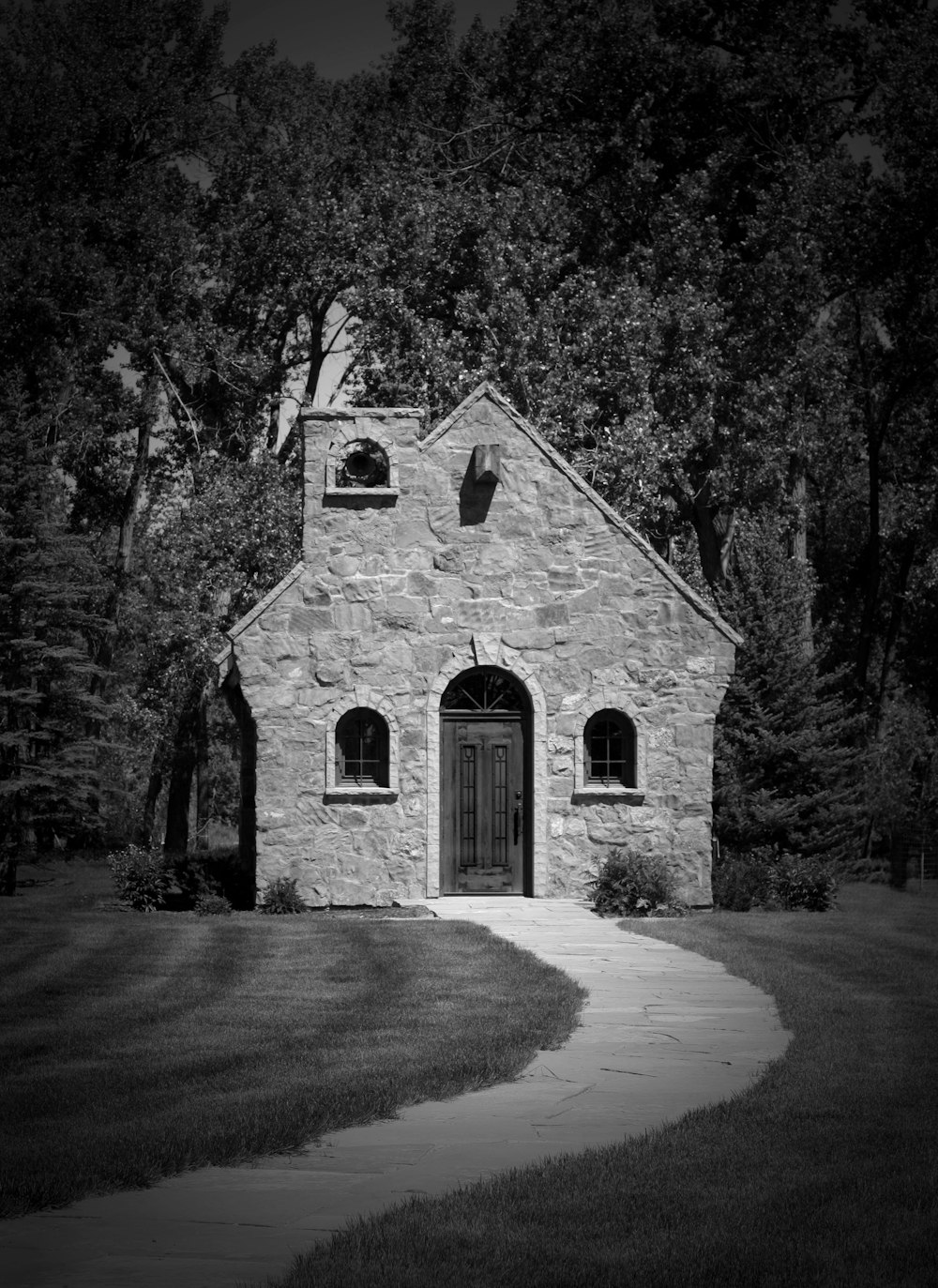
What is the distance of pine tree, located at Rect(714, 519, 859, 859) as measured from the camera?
81.4 feet

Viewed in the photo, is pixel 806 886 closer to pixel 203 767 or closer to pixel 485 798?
pixel 485 798

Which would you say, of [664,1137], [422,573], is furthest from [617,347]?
[664,1137]

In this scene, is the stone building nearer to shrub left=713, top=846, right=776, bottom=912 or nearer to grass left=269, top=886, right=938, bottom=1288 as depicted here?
shrub left=713, top=846, right=776, bottom=912

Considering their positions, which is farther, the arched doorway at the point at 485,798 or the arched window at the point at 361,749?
the arched doorway at the point at 485,798

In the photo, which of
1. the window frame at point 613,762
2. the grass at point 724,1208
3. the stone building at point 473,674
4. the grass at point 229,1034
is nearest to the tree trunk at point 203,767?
the stone building at point 473,674

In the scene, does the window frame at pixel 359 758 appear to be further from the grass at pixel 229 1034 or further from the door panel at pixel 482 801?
the grass at pixel 229 1034

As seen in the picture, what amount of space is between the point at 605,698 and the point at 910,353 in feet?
58.6

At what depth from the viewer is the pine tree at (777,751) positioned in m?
24.8

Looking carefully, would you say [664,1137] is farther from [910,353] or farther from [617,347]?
[910,353]

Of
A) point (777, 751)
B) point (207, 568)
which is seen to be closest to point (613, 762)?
point (777, 751)

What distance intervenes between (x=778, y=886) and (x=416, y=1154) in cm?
1560

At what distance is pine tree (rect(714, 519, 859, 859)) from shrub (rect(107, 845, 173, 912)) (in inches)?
342

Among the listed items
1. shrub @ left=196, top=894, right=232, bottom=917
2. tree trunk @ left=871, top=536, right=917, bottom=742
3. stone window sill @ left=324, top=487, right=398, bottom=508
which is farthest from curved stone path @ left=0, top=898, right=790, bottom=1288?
tree trunk @ left=871, top=536, right=917, bottom=742

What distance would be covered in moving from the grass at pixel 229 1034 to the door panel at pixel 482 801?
2.80 m
